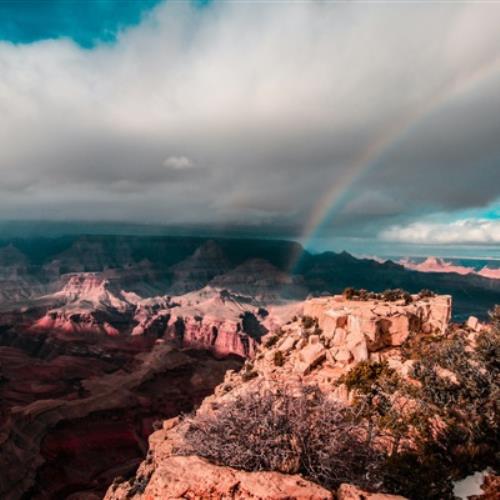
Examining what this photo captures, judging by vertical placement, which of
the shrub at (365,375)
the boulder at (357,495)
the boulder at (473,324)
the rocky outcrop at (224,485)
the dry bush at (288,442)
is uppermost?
the boulder at (473,324)

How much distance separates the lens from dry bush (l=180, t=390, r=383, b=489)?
490 inches

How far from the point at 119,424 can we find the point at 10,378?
58.2 meters

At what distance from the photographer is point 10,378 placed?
11788cm

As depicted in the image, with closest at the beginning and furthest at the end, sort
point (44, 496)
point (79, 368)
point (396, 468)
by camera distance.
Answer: point (396, 468)
point (44, 496)
point (79, 368)

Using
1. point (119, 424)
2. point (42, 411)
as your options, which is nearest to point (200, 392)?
point (119, 424)

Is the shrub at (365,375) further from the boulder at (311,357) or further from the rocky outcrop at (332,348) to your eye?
the boulder at (311,357)

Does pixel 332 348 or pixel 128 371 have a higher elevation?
pixel 332 348

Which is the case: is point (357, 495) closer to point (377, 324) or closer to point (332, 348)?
point (377, 324)

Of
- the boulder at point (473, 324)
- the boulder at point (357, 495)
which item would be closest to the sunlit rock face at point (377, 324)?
the boulder at point (473, 324)

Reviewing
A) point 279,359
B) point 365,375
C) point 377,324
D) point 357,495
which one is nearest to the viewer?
point 357,495

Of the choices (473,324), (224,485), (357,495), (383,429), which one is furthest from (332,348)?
(224,485)

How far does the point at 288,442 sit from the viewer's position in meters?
13.4

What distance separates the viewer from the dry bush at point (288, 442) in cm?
1244

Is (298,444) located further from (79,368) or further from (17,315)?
(17,315)
